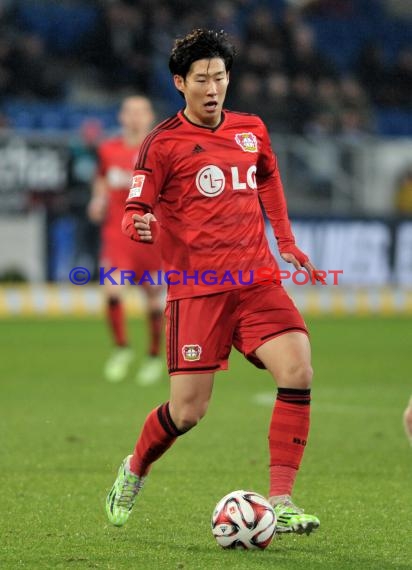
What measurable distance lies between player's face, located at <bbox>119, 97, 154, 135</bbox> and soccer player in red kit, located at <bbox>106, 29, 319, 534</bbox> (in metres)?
6.11

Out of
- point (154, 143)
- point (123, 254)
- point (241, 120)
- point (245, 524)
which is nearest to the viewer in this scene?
point (245, 524)

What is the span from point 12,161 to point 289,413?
1353 centimetres

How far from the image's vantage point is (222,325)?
5559mm

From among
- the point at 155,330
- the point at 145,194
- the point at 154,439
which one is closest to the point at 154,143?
the point at 145,194

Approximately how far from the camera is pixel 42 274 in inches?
739

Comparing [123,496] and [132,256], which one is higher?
[132,256]

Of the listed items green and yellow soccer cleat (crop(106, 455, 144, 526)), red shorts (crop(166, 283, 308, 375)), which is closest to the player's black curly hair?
red shorts (crop(166, 283, 308, 375))

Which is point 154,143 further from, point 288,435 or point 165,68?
point 165,68

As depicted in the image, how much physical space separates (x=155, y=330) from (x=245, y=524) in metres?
7.09

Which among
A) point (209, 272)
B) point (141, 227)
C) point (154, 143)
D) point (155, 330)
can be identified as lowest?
point (155, 330)

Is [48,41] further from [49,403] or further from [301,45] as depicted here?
[49,403]

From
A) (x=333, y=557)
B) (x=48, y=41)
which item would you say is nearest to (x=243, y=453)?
(x=333, y=557)

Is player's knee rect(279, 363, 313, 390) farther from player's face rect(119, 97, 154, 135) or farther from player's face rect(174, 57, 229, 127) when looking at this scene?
player's face rect(119, 97, 154, 135)

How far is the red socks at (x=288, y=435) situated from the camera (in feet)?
17.9
